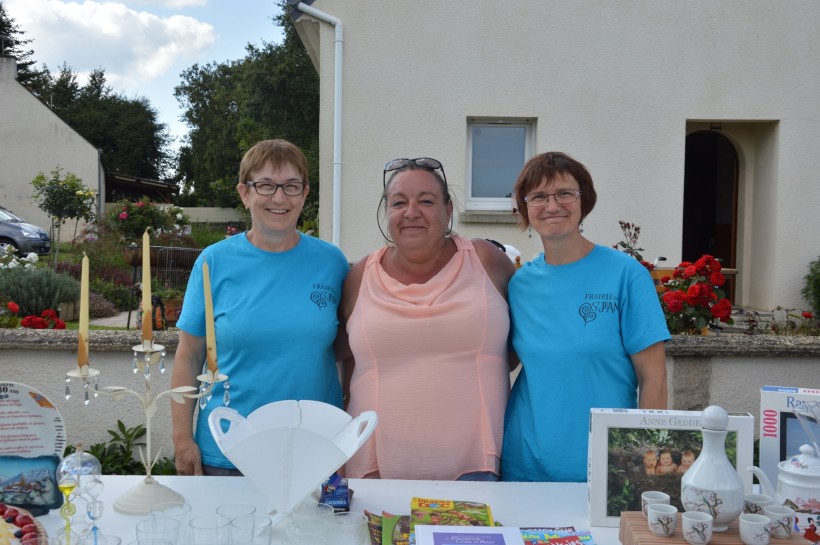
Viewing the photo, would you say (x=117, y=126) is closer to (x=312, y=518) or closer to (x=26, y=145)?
(x=26, y=145)

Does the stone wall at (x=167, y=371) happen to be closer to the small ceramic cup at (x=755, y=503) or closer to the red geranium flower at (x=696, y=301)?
the red geranium flower at (x=696, y=301)

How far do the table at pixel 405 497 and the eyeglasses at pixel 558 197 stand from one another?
91cm

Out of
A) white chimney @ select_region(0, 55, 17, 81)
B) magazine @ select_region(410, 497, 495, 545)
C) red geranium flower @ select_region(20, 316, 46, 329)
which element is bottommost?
magazine @ select_region(410, 497, 495, 545)

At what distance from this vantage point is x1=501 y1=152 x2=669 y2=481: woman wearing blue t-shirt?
2.22 metres

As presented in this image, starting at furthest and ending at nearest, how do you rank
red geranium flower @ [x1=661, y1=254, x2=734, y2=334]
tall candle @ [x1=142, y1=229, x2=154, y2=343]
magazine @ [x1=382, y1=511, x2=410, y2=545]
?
red geranium flower @ [x1=661, y1=254, x2=734, y2=334] < magazine @ [x1=382, y1=511, x2=410, y2=545] < tall candle @ [x1=142, y1=229, x2=154, y2=343]

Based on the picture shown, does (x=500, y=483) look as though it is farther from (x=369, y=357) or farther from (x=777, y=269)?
(x=777, y=269)

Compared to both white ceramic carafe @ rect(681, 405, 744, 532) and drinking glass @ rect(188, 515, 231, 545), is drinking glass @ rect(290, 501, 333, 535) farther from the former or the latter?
white ceramic carafe @ rect(681, 405, 744, 532)

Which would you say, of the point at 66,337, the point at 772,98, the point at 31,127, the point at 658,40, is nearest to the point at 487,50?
the point at 658,40

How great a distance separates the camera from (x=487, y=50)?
270 inches

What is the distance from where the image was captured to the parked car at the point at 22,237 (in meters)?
17.3

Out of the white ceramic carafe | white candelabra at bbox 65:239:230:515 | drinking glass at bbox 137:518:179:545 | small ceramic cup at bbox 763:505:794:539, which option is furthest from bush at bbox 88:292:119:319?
small ceramic cup at bbox 763:505:794:539

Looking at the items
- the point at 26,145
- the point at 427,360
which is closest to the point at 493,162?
the point at 427,360

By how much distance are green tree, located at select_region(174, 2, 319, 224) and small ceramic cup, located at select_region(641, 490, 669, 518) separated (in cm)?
1116

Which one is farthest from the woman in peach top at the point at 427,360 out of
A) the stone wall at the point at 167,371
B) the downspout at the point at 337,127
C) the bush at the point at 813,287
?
the bush at the point at 813,287
